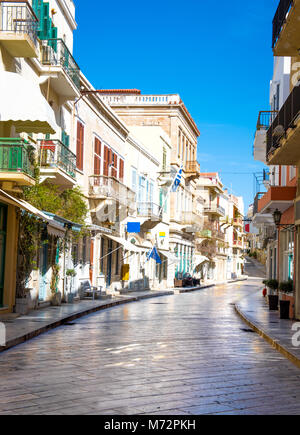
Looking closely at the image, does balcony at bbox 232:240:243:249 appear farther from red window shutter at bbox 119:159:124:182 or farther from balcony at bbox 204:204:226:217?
red window shutter at bbox 119:159:124:182

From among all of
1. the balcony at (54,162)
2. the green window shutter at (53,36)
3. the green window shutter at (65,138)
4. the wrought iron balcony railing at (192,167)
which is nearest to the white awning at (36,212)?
the balcony at (54,162)

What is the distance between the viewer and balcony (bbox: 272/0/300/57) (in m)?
14.7

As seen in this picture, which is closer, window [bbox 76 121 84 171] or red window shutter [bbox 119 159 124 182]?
window [bbox 76 121 84 171]

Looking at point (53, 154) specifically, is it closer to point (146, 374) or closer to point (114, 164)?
point (146, 374)

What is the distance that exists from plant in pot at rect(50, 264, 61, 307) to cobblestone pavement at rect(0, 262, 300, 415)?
6.40 metres

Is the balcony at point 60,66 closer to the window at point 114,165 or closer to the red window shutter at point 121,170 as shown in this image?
the window at point 114,165

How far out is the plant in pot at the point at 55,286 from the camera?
21625mm

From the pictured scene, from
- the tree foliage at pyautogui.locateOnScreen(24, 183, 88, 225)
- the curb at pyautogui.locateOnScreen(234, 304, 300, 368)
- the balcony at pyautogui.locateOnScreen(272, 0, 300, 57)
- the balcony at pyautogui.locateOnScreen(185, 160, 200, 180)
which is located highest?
the balcony at pyautogui.locateOnScreen(185, 160, 200, 180)

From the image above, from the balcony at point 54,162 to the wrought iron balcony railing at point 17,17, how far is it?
3589 millimetres

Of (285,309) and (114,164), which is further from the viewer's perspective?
(114,164)

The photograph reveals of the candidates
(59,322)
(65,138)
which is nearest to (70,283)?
(65,138)

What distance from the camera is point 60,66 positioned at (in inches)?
764

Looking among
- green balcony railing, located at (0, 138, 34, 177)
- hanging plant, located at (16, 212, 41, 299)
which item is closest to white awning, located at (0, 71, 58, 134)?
green balcony railing, located at (0, 138, 34, 177)

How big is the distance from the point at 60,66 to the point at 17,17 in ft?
10.2
